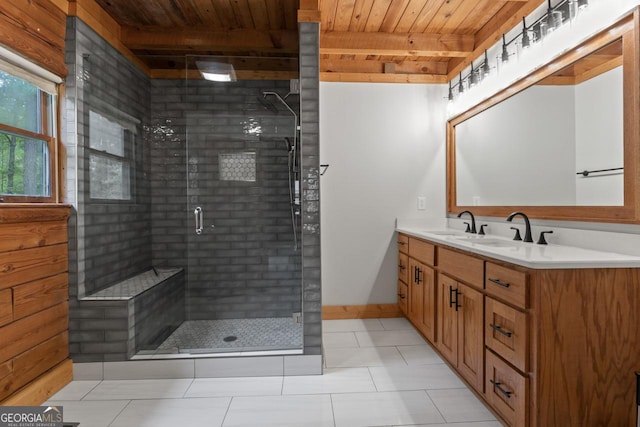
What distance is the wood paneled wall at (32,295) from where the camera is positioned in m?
1.72

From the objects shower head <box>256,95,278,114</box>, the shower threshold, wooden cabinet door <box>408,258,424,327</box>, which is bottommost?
the shower threshold

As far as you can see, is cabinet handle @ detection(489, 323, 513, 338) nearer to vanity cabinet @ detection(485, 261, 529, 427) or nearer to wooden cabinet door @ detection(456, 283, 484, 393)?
vanity cabinet @ detection(485, 261, 529, 427)

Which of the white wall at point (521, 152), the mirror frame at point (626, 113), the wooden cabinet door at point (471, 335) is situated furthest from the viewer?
the white wall at point (521, 152)

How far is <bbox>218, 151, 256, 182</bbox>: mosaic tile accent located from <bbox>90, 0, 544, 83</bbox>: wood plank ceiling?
2.29ft

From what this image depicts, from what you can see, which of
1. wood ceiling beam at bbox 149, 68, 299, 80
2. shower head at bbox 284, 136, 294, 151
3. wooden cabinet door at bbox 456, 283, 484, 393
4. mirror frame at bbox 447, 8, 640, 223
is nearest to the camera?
mirror frame at bbox 447, 8, 640, 223

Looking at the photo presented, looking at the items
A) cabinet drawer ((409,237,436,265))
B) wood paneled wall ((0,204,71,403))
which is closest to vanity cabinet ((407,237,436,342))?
cabinet drawer ((409,237,436,265))

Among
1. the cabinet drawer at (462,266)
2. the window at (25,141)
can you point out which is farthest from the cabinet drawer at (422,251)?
the window at (25,141)

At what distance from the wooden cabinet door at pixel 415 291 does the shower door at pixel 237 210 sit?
1024mm

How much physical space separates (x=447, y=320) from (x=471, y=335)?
322mm

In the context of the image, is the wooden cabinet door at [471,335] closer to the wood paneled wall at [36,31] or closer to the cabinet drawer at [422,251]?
the cabinet drawer at [422,251]

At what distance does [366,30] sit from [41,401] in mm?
3518

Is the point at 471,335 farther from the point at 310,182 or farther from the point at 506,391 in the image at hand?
the point at 310,182

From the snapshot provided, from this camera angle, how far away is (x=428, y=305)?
257cm

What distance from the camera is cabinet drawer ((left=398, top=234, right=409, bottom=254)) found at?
3.08m
